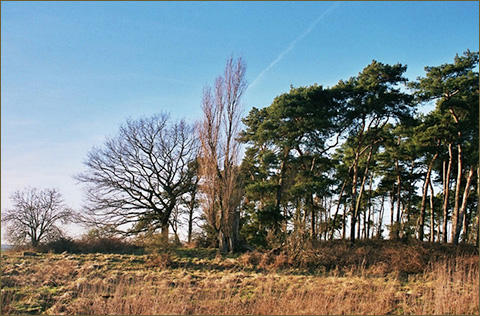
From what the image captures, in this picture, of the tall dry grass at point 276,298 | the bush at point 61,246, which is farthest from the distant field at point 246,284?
the bush at point 61,246

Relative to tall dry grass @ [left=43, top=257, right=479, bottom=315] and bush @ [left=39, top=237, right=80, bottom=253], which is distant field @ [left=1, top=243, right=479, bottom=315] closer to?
tall dry grass @ [left=43, top=257, right=479, bottom=315]

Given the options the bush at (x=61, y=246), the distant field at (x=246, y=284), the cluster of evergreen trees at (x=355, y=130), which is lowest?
the bush at (x=61, y=246)

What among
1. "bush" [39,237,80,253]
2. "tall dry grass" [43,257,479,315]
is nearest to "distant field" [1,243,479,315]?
"tall dry grass" [43,257,479,315]

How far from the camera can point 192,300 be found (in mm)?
9617

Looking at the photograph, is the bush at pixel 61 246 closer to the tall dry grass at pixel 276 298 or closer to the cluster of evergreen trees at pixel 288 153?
the cluster of evergreen trees at pixel 288 153

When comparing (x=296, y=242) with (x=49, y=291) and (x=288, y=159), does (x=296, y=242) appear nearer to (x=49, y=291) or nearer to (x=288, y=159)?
(x=288, y=159)

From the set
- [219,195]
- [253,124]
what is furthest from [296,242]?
[253,124]

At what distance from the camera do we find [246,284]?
38.1ft

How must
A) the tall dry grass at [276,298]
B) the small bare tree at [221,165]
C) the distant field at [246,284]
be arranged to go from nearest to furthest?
the tall dry grass at [276,298] → the distant field at [246,284] → the small bare tree at [221,165]

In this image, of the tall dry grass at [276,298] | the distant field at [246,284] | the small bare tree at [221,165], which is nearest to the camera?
the tall dry grass at [276,298]

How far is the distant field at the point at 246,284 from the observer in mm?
8750

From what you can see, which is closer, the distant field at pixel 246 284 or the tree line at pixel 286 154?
the distant field at pixel 246 284

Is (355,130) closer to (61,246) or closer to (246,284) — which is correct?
(246,284)

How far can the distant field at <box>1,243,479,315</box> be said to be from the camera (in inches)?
344
